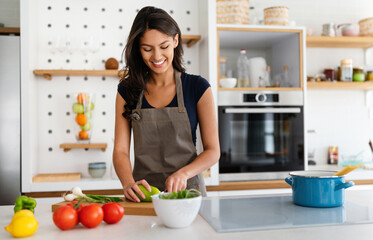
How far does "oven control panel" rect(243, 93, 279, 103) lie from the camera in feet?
9.66

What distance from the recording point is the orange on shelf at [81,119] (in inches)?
117

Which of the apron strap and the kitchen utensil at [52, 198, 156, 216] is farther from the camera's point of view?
the apron strap

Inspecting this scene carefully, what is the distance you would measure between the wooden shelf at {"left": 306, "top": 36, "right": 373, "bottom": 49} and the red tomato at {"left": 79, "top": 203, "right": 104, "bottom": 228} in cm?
261

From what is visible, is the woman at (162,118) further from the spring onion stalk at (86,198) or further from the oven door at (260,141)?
the oven door at (260,141)

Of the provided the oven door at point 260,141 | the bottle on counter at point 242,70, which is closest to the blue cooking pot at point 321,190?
the oven door at point 260,141

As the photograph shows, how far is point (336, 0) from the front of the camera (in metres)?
3.63

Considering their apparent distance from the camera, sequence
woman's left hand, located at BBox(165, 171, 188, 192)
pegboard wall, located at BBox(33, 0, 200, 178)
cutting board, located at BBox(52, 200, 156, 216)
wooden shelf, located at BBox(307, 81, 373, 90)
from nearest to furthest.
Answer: cutting board, located at BBox(52, 200, 156, 216) → woman's left hand, located at BBox(165, 171, 188, 192) → pegboard wall, located at BBox(33, 0, 200, 178) → wooden shelf, located at BBox(307, 81, 373, 90)

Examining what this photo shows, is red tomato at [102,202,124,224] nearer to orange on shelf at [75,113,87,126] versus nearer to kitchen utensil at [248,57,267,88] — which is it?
orange on shelf at [75,113,87,126]

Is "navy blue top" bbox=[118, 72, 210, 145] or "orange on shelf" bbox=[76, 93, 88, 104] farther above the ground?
"orange on shelf" bbox=[76, 93, 88, 104]

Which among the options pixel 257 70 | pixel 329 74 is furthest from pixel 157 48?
pixel 329 74

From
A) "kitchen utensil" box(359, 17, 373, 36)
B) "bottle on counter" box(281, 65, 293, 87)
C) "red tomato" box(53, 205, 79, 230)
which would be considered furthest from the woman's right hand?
"kitchen utensil" box(359, 17, 373, 36)

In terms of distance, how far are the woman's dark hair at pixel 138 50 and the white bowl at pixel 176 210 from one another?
2.48ft

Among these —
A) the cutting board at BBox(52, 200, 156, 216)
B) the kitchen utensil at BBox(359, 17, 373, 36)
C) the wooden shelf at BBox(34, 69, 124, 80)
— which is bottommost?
the cutting board at BBox(52, 200, 156, 216)

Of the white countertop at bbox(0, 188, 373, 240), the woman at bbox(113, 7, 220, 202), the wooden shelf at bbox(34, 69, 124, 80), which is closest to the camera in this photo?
the white countertop at bbox(0, 188, 373, 240)
